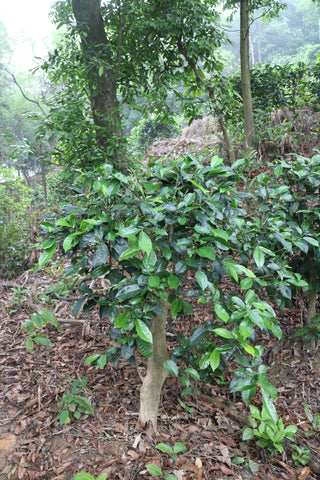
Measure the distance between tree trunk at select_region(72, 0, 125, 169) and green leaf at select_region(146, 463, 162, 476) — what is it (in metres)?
2.43

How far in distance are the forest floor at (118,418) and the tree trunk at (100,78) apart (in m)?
1.76

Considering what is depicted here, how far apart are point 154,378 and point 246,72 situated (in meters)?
4.23

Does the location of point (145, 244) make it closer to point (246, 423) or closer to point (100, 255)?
point (100, 255)

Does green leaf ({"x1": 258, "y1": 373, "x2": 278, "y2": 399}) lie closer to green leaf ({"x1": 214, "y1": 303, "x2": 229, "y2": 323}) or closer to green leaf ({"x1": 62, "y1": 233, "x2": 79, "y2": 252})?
green leaf ({"x1": 214, "y1": 303, "x2": 229, "y2": 323})

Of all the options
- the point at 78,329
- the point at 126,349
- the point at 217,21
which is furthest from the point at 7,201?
the point at 126,349

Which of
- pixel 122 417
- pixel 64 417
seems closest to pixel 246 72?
pixel 122 417

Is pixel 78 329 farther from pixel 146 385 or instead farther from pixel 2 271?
pixel 2 271

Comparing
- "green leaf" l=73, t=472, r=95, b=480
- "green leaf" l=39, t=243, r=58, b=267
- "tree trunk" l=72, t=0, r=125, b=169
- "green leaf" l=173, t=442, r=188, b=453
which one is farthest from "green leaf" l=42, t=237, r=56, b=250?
"tree trunk" l=72, t=0, r=125, b=169

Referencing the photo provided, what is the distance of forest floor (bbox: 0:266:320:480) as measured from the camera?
1581mm

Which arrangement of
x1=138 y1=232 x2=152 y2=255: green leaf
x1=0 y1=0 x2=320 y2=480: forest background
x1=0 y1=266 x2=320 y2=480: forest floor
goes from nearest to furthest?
1. x1=138 y1=232 x2=152 y2=255: green leaf
2. x1=0 y1=0 x2=320 y2=480: forest background
3. x1=0 y1=266 x2=320 y2=480: forest floor

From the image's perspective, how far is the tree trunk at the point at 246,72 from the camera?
165 inches

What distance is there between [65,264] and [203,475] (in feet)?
9.10

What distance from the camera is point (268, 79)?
16.0ft

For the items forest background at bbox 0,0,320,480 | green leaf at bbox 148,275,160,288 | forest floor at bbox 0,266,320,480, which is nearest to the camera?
green leaf at bbox 148,275,160,288
